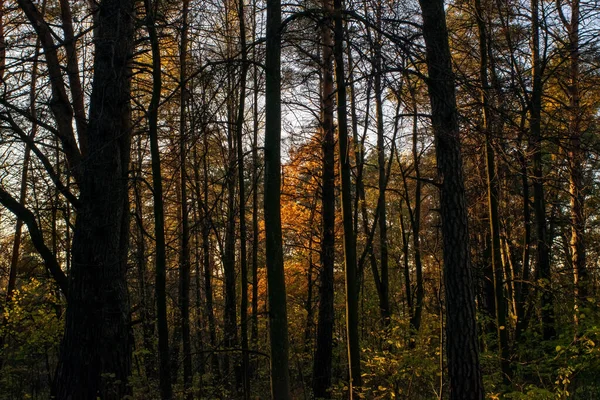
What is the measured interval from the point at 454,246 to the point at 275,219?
2.52 m

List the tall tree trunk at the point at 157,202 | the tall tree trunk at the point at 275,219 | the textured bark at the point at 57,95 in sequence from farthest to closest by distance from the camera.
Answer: the textured bark at the point at 57,95 → the tall tree trunk at the point at 157,202 → the tall tree trunk at the point at 275,219

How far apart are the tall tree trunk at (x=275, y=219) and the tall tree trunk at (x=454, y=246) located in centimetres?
208

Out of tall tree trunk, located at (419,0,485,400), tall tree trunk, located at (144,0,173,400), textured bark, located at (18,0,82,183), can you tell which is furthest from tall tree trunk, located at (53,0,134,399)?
tall tree trunk, located at (419,0,485,400)

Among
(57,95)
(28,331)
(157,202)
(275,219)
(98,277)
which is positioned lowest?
(28,331)

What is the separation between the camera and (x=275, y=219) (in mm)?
3885

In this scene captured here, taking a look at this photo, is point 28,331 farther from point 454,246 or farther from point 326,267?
point 454,246

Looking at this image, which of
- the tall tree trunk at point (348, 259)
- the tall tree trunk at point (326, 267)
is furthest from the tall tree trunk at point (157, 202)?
the tall tree trunk at point (326, 267)

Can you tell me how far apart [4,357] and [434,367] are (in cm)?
1128

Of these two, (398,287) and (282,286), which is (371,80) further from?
(398,287)

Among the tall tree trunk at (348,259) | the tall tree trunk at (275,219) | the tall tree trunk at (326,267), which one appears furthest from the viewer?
the tall tree trunk at (326,267)

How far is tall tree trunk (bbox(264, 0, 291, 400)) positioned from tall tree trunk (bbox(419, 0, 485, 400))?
81.9 inches

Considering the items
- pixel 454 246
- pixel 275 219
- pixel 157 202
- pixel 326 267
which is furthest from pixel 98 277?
pixel 326 267

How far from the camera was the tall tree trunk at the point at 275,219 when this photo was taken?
3.73 meters

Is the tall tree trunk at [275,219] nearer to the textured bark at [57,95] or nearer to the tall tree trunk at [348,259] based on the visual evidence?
the tall tree trunk at [348,259]
